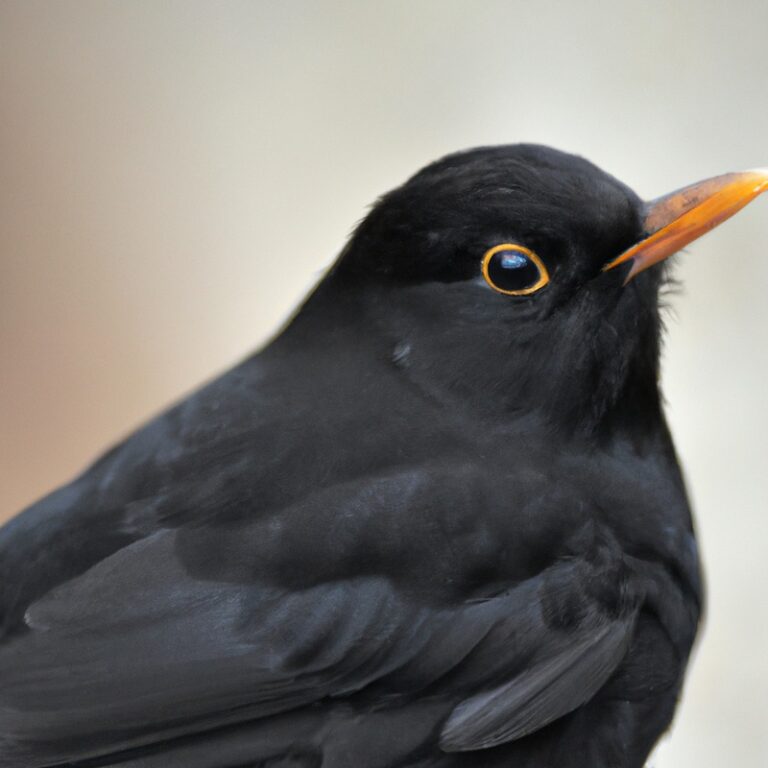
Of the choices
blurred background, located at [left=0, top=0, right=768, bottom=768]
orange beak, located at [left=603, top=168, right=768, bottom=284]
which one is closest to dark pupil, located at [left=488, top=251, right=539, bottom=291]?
orange beak, located at [left=603, top=168, right=768, bottom=284]

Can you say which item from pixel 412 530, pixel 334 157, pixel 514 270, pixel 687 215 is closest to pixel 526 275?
pixel 514 270

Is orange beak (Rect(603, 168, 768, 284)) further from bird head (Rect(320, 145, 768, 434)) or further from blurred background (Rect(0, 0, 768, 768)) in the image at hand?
blurred background (Rect(0, 0, 768, 768))

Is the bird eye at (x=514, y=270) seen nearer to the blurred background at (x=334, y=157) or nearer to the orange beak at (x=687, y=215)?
the orange beak at (x=687, y=215)

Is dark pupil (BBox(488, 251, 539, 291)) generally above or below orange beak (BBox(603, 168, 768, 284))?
above

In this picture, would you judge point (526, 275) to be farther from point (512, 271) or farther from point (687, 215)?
point (687, 215)

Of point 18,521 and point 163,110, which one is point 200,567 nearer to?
point 18,521

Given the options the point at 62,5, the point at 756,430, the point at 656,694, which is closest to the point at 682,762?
the point at 756,430

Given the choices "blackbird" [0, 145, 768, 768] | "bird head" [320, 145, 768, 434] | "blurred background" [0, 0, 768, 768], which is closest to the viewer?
"blackbird" [0, 145, 768, 768]
